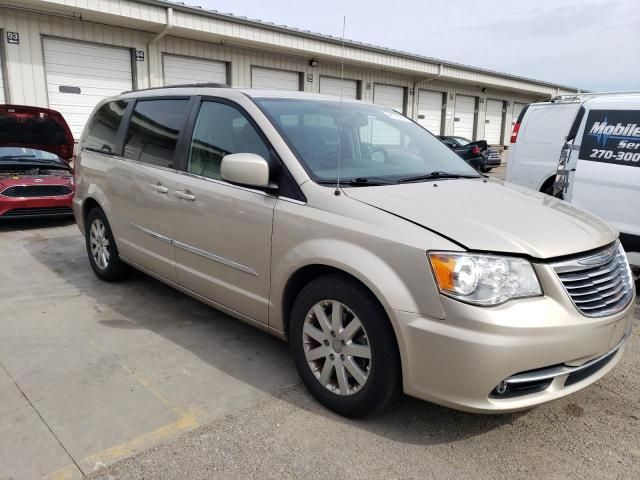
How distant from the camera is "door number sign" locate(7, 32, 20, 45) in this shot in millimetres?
10789

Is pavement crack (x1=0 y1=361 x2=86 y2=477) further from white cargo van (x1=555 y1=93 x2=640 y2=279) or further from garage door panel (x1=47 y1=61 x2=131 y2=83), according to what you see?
garage door panel (x1=47 y1=61 x2=131 y2=83)

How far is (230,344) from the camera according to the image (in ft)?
12.0

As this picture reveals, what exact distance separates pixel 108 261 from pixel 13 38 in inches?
343

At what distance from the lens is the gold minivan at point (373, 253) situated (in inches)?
89.7

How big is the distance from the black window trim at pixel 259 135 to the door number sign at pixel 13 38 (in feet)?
31.3

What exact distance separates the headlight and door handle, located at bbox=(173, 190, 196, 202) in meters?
1.89

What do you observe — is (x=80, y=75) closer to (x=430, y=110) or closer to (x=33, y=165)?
(x=33, y=165)

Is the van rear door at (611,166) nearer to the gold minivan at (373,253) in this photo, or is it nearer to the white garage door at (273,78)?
the gold minivan at (373,253)

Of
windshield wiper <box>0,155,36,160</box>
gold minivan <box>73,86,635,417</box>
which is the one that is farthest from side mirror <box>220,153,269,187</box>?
windshield wiper <box>0,155,36,160</box>

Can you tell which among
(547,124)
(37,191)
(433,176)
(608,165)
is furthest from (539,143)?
(37,191)

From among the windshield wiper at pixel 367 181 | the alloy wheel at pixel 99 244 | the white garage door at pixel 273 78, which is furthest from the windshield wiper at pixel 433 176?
the white garage door at pixel 273 78

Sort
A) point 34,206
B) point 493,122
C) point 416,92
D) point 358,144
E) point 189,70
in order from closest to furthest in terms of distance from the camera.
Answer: point 358,144, point 34,206, point 189,70, point 416,92, point 493,122

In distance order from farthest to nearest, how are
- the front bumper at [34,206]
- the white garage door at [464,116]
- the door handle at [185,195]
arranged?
1. the white garage door at [464,116]
2. the front bumper at [34,206]
3. the door handle at [185,195]

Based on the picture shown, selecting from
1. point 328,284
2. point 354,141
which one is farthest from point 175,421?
point 354,141
